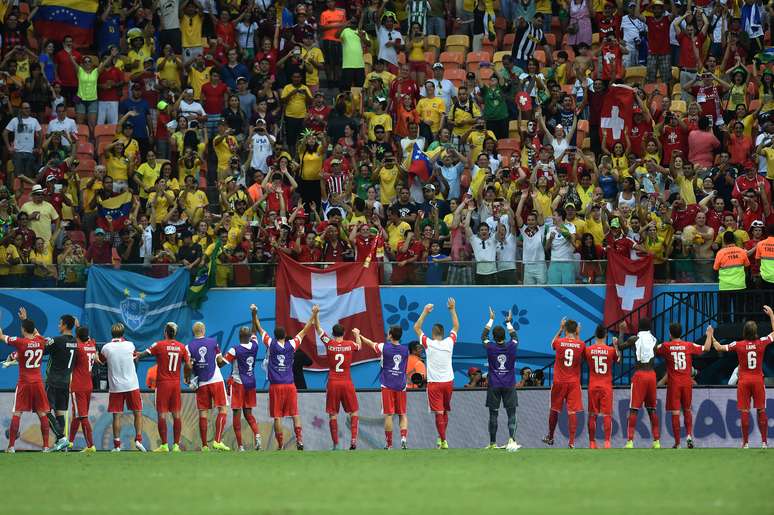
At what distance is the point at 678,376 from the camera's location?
70.1ft

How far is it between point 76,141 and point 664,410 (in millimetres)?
14047

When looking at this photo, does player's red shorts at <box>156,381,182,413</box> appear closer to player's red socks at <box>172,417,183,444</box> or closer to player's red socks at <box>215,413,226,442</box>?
player's red socks at <box>172,417,183,444</box>

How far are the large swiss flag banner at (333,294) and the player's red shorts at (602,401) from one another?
6.02 meters

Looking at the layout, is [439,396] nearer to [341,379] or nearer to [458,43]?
[341,379]

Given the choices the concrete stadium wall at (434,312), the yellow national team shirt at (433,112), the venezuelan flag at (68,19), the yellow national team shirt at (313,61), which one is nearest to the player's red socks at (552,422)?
the concrete stadium wall at (434,312)

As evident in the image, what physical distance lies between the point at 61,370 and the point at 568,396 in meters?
7.86

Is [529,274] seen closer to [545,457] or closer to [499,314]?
[499,314]

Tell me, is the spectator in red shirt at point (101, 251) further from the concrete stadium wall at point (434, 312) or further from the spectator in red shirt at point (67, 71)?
the spectator in red shirt at point (67, 71)

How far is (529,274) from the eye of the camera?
26.1 metres

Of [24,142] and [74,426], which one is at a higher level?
[24,142]

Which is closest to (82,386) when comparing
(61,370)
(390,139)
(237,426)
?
(61,370)

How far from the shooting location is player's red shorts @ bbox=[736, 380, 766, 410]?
21.1m

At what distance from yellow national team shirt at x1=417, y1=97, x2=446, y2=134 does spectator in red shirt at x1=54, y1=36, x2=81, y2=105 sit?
773 cm

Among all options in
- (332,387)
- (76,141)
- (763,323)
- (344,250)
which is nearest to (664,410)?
(763,323)
